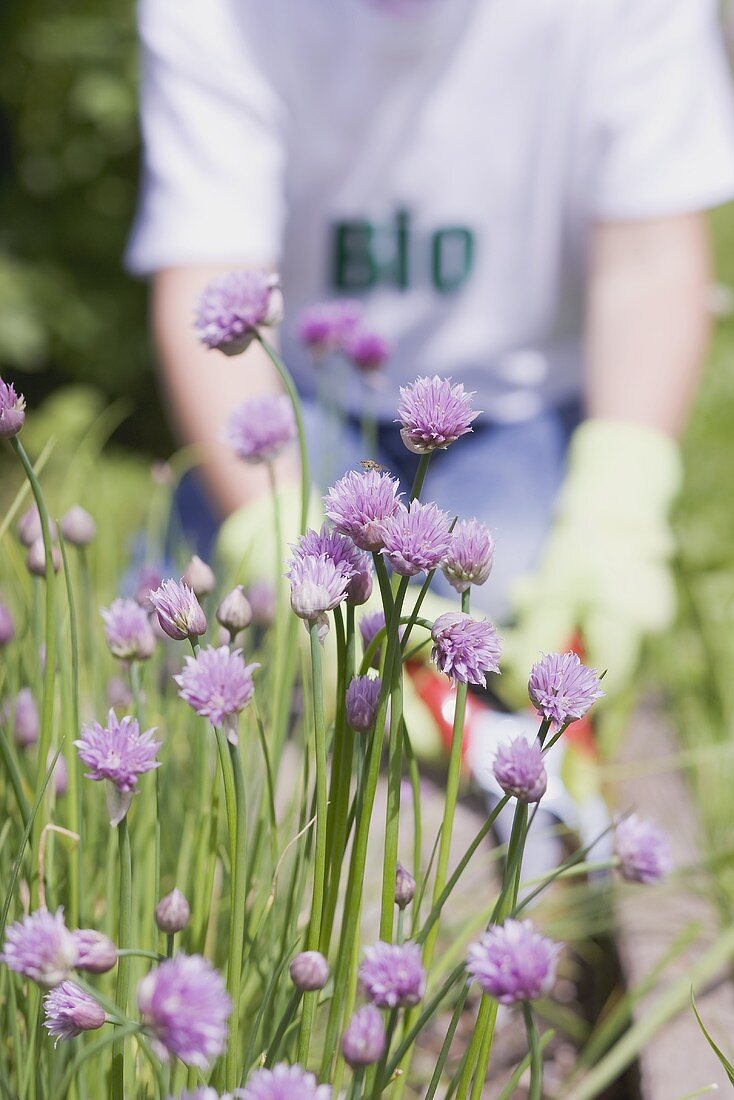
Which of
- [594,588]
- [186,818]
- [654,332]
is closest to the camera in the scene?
[186,818]

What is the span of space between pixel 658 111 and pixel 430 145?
26 cm

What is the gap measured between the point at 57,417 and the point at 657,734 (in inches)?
47.5

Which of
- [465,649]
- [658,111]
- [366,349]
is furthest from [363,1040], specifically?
[658,111]

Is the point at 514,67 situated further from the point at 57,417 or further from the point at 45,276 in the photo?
the point at 45,276

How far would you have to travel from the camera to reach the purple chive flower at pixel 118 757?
14.8 inches

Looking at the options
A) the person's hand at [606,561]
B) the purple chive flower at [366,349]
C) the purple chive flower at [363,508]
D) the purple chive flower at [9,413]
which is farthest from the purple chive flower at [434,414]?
the person's hand at [606,561]

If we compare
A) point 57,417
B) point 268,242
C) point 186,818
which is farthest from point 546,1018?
point 57,417

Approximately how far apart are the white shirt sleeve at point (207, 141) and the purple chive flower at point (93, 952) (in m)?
1.02

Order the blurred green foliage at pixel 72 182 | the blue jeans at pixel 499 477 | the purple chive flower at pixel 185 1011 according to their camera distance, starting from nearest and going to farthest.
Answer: the purple chive flower at pixel 185 1011 < the blue jeans at pixel 499 477 < the blurred green foliage at pixel 72 182

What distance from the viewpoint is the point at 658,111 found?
4.25 ft

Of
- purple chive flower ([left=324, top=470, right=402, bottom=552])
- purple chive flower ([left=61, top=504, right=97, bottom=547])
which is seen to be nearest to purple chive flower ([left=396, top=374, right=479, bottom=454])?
purple chive flower ([left=324, top=470, right=402, bottom=552])

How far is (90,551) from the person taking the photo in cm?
116

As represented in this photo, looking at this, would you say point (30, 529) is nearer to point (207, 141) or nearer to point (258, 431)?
point (258, 431)

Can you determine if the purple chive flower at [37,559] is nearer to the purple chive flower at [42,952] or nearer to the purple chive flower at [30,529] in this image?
the purple chive flower at [30,529]
